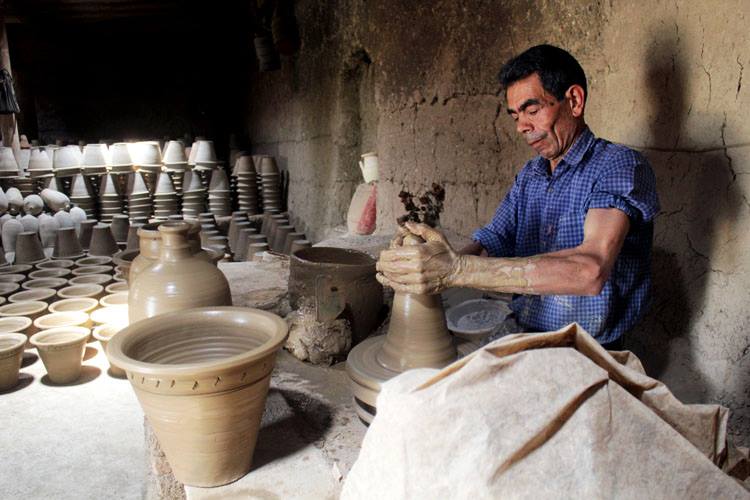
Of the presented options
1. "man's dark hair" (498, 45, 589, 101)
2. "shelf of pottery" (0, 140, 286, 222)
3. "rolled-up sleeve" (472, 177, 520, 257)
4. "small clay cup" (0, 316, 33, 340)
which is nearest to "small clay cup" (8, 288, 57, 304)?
"small clay cup" (0, 316, 33, 340)

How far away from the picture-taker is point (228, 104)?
46.7 ft

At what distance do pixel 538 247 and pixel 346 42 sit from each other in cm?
477

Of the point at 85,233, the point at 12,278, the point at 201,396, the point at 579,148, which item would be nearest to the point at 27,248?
the point at 12,278

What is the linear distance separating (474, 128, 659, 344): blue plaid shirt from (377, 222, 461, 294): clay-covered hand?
0.52m

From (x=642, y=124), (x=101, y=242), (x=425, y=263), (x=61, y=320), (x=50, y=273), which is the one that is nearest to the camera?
(x=425, y=263)

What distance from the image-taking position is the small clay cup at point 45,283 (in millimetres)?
5312

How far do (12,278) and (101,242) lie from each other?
1395 mm

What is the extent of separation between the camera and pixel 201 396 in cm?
165

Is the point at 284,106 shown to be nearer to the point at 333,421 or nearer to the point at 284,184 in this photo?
the point at 284,184

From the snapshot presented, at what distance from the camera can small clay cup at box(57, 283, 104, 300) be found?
4965 mm

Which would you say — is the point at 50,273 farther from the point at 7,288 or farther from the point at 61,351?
the point at 61,351

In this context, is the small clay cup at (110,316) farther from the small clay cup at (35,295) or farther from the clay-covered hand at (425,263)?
the clay-covered hand at (425,263)

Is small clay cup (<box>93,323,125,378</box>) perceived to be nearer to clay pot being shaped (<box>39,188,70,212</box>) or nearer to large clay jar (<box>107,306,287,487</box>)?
large clay jar (<box>107,306,287,487</box>)

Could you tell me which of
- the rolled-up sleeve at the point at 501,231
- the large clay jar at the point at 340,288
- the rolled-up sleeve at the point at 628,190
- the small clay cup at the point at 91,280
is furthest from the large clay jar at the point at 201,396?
the small clay cup at the point at 91,280
